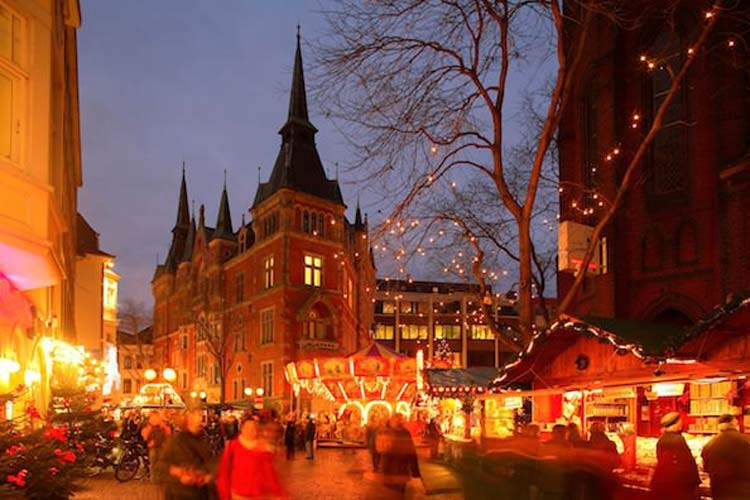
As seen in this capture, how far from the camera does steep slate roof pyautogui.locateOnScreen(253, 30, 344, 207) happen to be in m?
59.0

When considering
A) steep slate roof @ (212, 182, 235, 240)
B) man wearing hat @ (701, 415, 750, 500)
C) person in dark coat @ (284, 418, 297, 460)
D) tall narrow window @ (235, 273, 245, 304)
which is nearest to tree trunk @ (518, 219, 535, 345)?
man wearing hat @ (701, 415, 750, 500)

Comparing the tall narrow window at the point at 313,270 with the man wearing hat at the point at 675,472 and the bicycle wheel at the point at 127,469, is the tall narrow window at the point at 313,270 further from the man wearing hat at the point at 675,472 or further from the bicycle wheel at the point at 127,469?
the man wearing hat at the point at 675,472

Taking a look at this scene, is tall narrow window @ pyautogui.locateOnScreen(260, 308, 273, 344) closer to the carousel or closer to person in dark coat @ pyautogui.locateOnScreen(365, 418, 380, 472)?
the carousel

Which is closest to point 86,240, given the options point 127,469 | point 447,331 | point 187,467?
point 127,469

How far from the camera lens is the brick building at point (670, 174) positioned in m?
23.8

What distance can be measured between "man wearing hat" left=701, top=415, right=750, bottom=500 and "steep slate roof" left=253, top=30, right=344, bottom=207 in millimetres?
50488

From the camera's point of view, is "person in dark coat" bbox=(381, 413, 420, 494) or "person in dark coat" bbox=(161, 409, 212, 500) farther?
"person in dark coat" bbox=(381, 413, 420, 494)

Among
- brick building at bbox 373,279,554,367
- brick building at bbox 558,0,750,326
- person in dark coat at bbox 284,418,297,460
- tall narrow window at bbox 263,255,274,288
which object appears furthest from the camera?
brick building at bbox 373,279,554,367

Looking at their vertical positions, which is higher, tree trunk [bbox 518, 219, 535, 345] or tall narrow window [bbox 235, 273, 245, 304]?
tall narrow window [bbox 235, 273, 245, 304]

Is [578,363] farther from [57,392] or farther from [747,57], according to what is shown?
[747,57]

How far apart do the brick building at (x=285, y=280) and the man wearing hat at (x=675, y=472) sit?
41.9m

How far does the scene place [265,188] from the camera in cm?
6175

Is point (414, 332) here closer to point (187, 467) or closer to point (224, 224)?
point (224, 224)

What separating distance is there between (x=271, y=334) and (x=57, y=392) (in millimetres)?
42886
